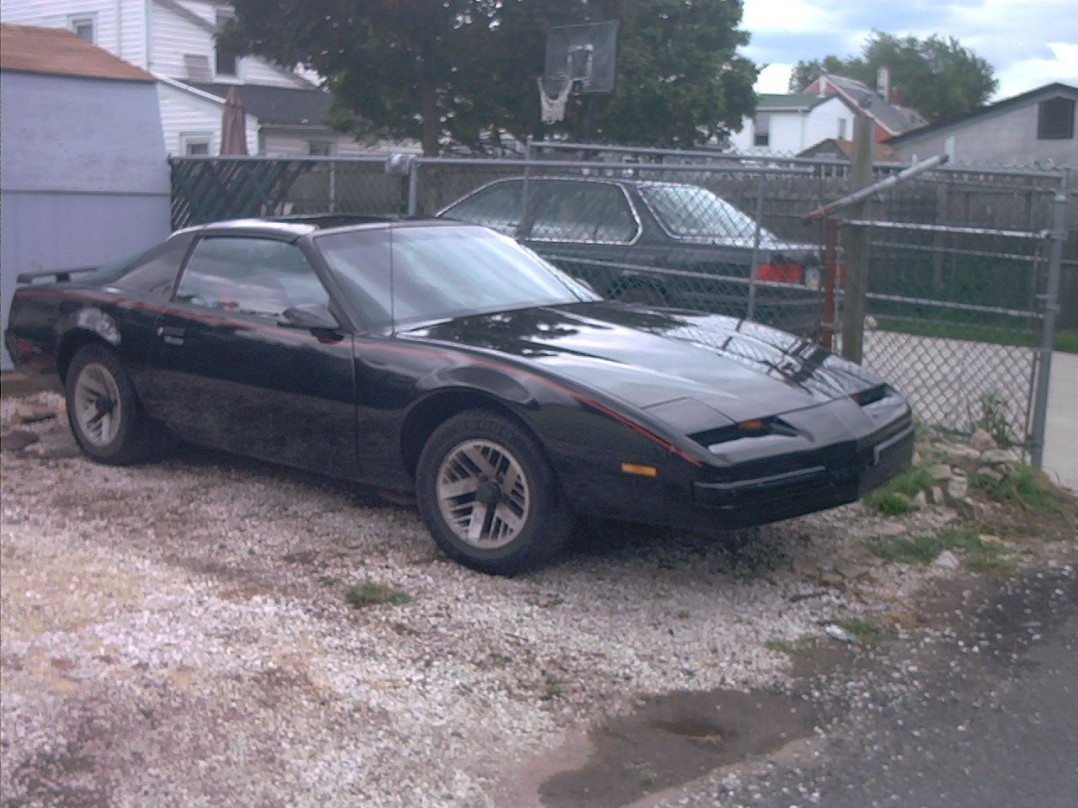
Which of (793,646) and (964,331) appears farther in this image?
(964,331)

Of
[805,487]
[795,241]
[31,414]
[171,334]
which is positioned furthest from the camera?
[31,414]

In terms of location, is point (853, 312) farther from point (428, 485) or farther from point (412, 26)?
point (412, 26)

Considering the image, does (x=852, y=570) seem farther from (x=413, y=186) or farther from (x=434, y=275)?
(x=413, y=186)

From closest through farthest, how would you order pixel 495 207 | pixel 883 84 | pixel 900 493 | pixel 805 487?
pixel 805 487, pixel 900 493, pixel 495 207, pixel 883 84

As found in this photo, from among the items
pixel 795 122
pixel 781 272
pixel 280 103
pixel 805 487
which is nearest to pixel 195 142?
pixel 280 103

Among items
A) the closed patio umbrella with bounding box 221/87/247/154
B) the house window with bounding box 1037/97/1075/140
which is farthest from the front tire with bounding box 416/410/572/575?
the house window with bounding box 1037/97/1075/140

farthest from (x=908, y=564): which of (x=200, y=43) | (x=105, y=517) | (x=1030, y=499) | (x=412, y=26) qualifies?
(x=200, y=43)

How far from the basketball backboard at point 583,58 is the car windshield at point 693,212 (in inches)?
205

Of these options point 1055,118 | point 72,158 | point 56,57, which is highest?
point 1055,118

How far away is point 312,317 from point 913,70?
36.8 metres

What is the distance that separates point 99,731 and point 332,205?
7.21 meters

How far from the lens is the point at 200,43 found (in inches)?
1155

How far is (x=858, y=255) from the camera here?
280 inches

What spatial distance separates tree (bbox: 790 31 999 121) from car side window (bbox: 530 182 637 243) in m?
29.6
